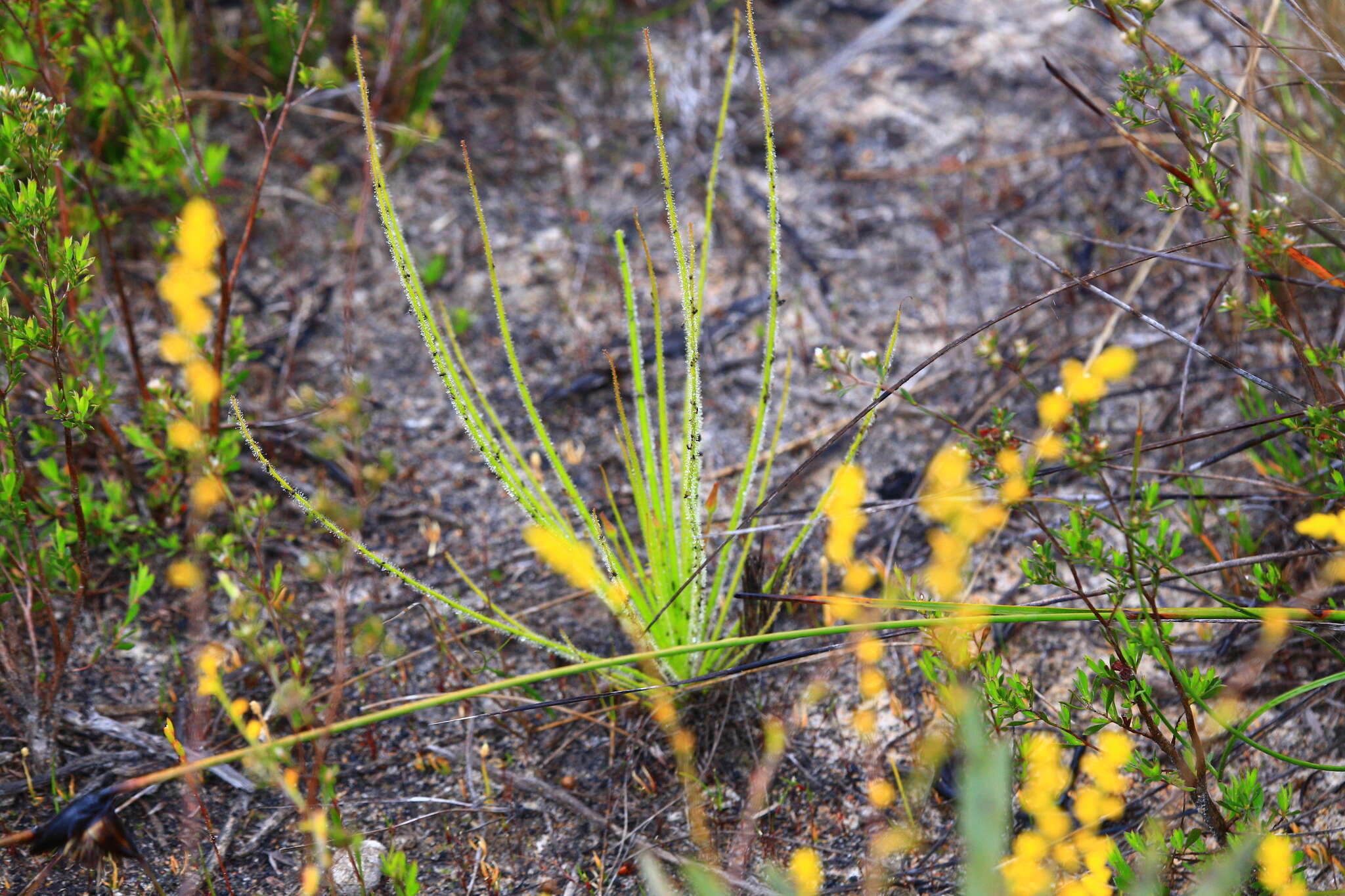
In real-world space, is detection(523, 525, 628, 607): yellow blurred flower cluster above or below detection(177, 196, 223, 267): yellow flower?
below

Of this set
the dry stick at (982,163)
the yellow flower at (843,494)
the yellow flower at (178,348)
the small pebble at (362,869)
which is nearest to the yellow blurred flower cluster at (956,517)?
the yellow flower at (843,494)

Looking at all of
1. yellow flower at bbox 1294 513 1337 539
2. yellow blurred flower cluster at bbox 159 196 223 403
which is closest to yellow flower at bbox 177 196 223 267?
yellow blurred flower cluster at bbox 159 196 223 403

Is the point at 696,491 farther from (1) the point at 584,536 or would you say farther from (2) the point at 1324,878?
(2) the point at 1324,878

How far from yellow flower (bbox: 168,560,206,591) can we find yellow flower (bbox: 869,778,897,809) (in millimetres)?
1235

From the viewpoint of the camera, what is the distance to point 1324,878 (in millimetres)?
1446

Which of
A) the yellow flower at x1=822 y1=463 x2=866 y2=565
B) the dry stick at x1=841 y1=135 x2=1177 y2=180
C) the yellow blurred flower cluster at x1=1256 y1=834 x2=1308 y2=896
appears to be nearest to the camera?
the yellow blurred flower cluster at x1=1256 y1=834 x2=1308 y2=896

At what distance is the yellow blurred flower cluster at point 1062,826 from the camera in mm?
1239

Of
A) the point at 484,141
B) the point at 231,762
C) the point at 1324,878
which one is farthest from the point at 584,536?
the point at 484,141

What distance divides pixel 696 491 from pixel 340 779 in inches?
33.8

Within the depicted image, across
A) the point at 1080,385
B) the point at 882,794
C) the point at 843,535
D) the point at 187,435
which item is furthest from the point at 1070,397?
the point at 187,435

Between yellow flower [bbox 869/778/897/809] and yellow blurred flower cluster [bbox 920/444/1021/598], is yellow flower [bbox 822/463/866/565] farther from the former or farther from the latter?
yellow flower [bbox 869/778/897/809]

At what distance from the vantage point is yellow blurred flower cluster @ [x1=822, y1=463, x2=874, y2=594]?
1.62 meters

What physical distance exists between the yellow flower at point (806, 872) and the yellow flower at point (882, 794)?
14 centimetres

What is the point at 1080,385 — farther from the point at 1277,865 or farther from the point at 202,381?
the point at 202,381
